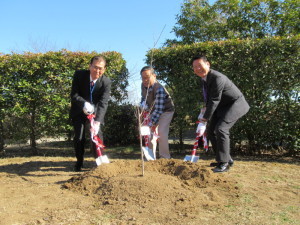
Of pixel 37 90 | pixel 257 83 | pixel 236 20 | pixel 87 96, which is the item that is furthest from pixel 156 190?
pixel 236 20

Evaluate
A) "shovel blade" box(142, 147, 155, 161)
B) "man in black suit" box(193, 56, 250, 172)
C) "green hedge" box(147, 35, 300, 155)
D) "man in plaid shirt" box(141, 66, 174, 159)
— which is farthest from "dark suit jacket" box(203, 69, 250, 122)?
"green hedge" box(147, 35, 300, 155)

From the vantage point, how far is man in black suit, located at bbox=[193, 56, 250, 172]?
4.04 meters

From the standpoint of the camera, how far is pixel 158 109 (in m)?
4.61

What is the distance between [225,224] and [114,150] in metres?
4.91

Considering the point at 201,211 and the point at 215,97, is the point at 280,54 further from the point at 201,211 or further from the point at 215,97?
the point at 201,211

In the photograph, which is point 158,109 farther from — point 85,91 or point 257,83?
point 257,83

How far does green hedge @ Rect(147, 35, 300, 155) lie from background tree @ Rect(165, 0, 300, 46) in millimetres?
7337

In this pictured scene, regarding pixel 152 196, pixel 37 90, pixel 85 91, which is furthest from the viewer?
pixel 37 90

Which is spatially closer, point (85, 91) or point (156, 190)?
point (156, 190)

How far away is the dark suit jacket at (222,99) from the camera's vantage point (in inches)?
159

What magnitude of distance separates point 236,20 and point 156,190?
12205 mm

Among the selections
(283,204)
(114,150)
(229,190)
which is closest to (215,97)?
(229,190)

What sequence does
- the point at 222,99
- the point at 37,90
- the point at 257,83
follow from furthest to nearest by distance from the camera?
1. the point at 37,90
2. the point at 257,83
3. the point at 222,99

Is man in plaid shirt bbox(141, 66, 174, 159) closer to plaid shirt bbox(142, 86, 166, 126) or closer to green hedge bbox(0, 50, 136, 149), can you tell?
plaid shirt bbox(142, 86, 166, 126)
